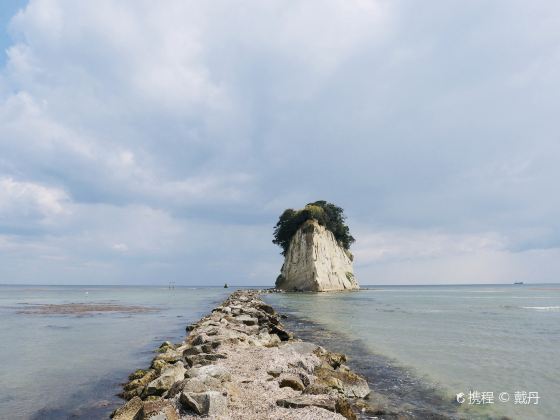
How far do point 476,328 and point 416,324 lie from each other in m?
3.50

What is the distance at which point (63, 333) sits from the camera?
75.7 ft

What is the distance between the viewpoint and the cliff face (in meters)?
76.8

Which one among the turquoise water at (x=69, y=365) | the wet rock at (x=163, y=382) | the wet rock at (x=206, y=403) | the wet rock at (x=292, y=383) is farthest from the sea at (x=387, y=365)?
the wet rock at (x=206, y=403)

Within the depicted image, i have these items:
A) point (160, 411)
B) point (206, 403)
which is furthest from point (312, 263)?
point (160, 411)

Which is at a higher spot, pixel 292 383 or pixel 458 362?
pixel 292 383

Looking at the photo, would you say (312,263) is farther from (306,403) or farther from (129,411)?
(306,403)

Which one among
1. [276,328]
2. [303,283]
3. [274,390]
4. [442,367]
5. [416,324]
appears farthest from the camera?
[303,283]

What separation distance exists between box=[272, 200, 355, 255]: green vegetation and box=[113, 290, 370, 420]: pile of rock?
6885cm

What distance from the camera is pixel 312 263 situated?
7631cm

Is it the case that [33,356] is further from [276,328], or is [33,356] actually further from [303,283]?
[303,283]

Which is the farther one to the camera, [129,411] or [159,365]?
[159,365]

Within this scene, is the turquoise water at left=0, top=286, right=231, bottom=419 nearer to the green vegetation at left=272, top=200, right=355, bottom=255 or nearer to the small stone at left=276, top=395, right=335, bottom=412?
the small stone at left=276, top=395, right=335, bottom=412

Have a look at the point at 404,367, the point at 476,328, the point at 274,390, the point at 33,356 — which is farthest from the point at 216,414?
the point at 476,328

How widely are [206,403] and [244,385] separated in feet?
6.86
